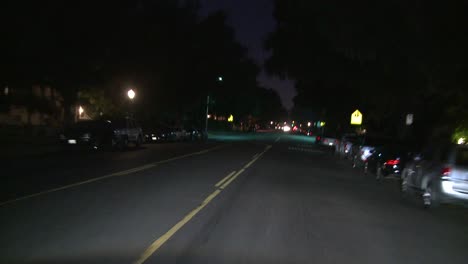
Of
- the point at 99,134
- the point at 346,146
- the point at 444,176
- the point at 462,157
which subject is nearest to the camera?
the point at 444,176

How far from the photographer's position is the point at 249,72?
79.8 metres

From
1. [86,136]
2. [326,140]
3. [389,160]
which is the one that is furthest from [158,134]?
[389,160]

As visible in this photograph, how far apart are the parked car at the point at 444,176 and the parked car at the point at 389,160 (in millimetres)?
4926

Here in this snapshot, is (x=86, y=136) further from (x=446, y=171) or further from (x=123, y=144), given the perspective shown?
(x=446, y=171)

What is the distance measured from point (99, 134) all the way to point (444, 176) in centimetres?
2130

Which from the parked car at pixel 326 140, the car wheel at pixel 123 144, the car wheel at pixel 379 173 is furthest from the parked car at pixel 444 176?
the parked car at pixel 326 140

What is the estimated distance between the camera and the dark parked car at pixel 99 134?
1132 inches

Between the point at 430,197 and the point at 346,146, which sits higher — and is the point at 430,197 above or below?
below

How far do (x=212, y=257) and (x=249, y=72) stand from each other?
7328cm

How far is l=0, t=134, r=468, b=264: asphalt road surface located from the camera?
7707mm

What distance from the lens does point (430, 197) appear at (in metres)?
12.9

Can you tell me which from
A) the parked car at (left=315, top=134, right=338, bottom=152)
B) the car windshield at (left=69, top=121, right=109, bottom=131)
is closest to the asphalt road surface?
the car windshield at (left=69, top=121, right=109, bottom=131)

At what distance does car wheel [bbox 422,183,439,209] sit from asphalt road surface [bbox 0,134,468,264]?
28cm

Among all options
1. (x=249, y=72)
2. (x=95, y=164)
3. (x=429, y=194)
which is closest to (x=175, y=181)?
(x=95, y=164)
